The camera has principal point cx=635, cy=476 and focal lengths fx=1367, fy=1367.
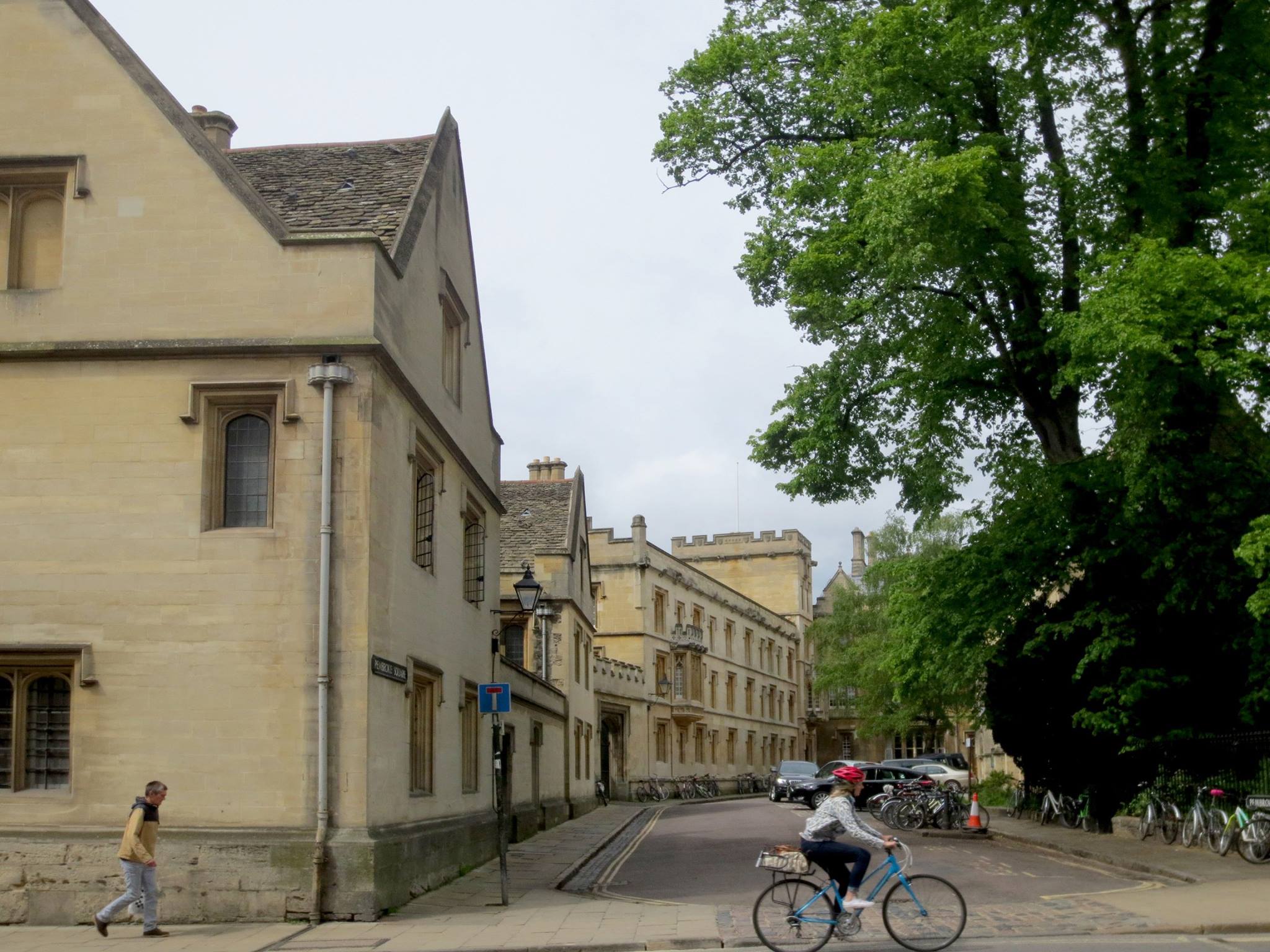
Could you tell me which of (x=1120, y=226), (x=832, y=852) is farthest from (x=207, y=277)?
(x=1120, y=226)

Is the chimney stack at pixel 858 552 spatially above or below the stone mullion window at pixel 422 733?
above

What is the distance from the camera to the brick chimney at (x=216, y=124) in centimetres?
2103

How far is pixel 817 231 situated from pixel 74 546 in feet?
42.0

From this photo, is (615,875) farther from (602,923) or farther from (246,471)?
(246,471)

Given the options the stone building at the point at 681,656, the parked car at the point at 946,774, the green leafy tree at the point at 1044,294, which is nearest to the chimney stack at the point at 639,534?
the stone building at the point at 681,656

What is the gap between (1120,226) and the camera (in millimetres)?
21891

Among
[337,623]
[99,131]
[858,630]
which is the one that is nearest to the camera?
[337,623]

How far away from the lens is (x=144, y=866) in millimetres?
13258

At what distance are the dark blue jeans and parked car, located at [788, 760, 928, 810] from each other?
81.8 feet

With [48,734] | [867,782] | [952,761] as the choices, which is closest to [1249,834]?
[48,734]

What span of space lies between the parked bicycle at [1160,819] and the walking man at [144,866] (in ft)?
52.1

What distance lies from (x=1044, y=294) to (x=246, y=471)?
13.9 metres

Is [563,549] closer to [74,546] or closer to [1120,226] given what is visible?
[1120,226]

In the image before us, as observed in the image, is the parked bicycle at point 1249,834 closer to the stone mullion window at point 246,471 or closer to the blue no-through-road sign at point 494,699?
the blue no-through-road sign at point 494,699
